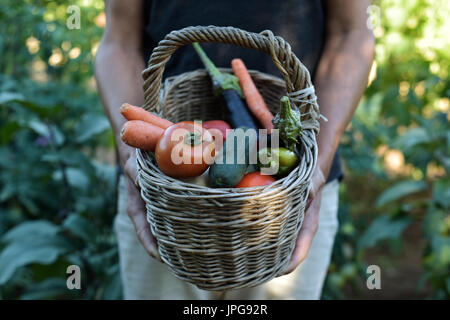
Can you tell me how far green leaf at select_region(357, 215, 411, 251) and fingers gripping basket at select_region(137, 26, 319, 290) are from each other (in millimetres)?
1159

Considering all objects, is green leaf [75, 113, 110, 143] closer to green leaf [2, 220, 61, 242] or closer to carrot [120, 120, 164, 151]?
green leaf [2, 220, 61, 242]

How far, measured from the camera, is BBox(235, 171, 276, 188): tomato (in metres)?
1.00

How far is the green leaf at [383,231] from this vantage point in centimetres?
214

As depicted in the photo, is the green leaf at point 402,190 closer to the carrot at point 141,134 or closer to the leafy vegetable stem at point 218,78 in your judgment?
the leafy vegetable stem at point 218,78

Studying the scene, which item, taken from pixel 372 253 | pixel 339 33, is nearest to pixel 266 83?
pixel 339 33

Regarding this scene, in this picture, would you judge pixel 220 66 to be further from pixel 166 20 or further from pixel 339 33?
pixel 339 33

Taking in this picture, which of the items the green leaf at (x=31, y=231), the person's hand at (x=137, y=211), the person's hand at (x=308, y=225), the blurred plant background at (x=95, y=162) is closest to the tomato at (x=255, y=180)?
the person's hand at (x=308, y=225)

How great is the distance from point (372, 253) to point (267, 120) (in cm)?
210

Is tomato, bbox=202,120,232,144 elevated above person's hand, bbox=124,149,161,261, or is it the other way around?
tomato, bbox=202,120,232,144

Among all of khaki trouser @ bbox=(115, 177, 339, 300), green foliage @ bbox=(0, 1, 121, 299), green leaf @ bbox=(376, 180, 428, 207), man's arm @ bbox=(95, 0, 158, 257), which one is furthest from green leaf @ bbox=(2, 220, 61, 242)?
green leaf @ bbox=(376, 180, 428, 207)

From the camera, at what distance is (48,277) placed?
212 centimetres

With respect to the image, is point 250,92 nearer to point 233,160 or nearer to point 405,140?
point 233,160

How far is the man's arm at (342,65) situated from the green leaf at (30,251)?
124 centimetres

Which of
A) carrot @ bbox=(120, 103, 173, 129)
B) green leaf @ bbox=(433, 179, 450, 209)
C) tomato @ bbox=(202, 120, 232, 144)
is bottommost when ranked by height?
green leaf @ bbox=(433, 179, 450, 209)
